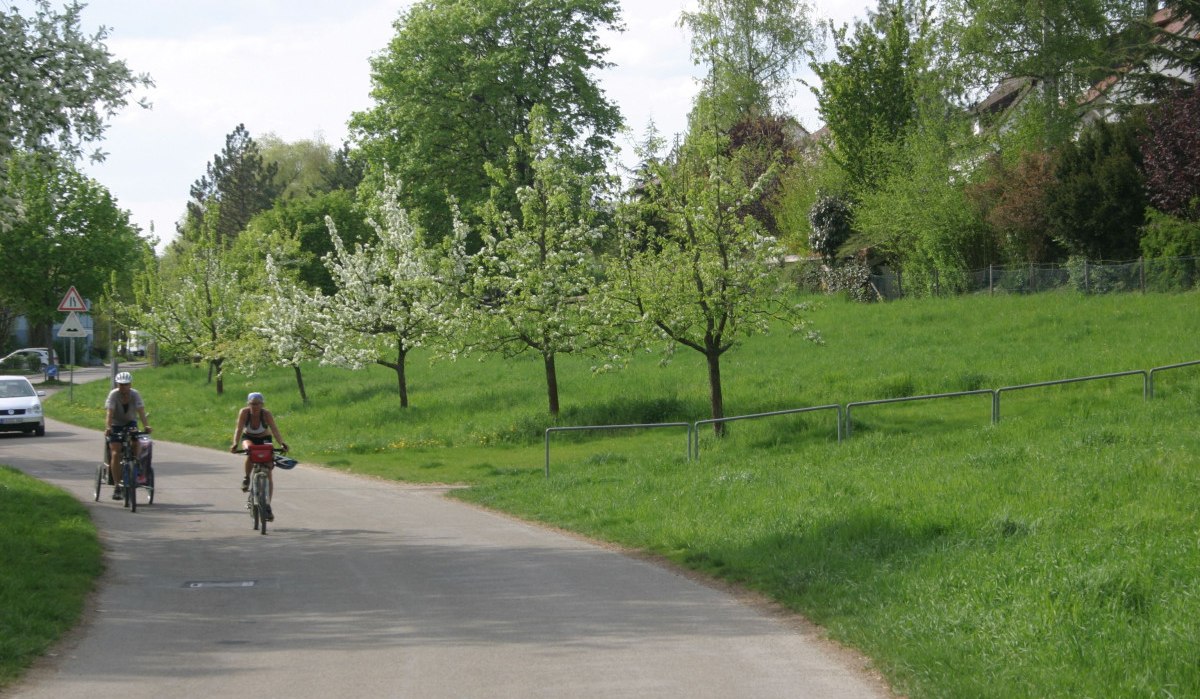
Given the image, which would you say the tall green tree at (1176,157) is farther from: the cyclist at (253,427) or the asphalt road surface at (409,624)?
the cyclist at (253,427)

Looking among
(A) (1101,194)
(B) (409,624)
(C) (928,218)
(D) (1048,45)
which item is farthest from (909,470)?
(C) (928,218)

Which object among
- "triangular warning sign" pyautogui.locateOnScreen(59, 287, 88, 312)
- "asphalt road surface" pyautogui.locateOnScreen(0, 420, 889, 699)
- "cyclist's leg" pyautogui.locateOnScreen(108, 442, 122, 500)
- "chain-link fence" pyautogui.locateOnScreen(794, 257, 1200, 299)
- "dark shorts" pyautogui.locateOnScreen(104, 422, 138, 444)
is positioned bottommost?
"asphalt road surface" pyautogui.locateOnScreen(0, 420, 889, 699)

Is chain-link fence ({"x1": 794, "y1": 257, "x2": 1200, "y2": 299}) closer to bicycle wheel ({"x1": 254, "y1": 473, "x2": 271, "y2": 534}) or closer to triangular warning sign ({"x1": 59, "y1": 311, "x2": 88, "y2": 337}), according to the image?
triangular warning sign ({"x1": 59, "y1": 311, "x2": 88, "y2": 337})

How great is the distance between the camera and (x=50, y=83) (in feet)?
50.4

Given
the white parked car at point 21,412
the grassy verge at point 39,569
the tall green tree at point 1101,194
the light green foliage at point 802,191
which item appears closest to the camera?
the grassy verge at point 39,569

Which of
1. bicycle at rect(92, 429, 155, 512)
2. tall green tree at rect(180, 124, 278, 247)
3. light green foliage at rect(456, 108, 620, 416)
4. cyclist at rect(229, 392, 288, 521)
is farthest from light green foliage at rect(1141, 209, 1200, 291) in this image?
tall green tree at rect(180, 124, 278, 247)

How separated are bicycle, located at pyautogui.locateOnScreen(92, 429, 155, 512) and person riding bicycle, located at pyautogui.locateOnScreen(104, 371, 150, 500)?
0.06 m

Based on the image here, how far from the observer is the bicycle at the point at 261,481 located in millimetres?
15406

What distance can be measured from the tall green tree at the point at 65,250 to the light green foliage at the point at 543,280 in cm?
4218

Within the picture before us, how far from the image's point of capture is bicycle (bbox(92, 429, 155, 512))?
17.8 metres

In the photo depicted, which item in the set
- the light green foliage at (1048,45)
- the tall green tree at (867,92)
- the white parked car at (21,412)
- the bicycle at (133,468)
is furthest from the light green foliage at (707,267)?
the tall green tree at (867,92)

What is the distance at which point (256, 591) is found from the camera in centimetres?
1120

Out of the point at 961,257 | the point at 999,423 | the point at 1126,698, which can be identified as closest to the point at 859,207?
the point at 961,257

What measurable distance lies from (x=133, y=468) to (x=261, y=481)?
3.36 meters
